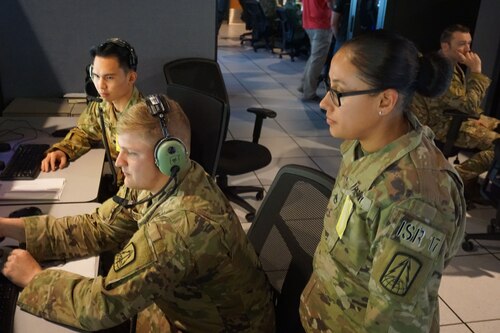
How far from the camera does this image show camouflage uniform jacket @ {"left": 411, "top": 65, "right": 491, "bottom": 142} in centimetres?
334

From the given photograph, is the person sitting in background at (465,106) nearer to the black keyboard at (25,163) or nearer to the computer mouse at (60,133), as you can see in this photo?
the computer mouse at (60,133)

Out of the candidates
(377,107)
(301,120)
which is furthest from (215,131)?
(301,120)

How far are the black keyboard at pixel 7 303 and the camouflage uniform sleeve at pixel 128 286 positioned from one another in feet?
0.19

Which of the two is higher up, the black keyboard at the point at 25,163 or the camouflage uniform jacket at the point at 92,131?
the camouflage uniform jacket at the point at 92,131

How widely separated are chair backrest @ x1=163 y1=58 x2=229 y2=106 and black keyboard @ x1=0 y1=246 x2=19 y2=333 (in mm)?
2162

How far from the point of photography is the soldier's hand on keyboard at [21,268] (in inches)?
50.3

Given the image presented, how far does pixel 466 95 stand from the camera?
3.37m

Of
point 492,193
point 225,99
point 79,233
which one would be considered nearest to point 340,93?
point 79,233

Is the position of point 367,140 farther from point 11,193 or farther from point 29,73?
point 29,73

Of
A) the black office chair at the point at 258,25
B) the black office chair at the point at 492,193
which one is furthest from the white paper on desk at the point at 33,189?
the black office chair at the point at 258,25

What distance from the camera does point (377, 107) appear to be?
1104mm

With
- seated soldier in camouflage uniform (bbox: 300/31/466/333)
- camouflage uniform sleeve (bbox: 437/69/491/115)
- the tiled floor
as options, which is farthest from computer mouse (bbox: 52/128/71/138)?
camouflage uniform sleeve (bbox: 437/69/491/115)

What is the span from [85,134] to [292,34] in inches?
263

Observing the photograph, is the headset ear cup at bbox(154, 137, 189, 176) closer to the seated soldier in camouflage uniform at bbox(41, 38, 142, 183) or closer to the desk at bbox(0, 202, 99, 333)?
the desk at bbox(0, 202, 99, 333)
